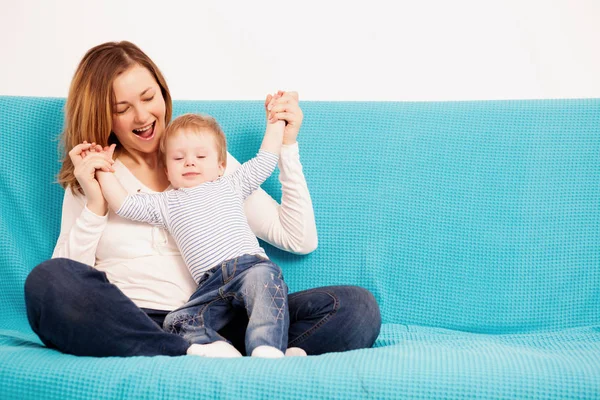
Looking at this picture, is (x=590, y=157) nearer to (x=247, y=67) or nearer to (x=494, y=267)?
(x=494, y=267)

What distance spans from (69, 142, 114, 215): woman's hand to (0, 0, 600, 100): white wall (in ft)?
2.93

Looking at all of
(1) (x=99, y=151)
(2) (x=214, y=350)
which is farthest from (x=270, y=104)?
(2) (x=214, y=350)

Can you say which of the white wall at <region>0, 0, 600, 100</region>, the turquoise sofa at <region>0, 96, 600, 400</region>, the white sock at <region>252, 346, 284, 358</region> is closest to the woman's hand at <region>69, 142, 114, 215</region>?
the turquoise sofa at <region>0, 96, 600, 400</region>

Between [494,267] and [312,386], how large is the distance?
0.79 m

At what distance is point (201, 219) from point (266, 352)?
0.37 metres

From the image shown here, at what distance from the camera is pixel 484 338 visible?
5.73ft

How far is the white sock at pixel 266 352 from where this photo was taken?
1.42 m

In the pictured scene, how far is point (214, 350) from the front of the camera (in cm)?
148

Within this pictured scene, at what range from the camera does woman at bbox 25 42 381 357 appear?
1.40 m

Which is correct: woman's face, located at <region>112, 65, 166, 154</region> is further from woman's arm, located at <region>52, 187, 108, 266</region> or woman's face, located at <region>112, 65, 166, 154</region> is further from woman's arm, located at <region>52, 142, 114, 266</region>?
woman's arm, located at <region>52, 187, 108, 266</region>

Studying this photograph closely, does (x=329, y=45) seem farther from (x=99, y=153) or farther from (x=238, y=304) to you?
(x=238, y=304)

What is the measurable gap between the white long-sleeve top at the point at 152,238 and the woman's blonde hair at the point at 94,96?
0.09 m

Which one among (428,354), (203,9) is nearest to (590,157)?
(428,354)

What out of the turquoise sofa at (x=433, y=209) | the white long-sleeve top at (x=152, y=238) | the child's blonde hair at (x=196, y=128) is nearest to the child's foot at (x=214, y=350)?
the white long-sleeve top at (x=152, y=238)
